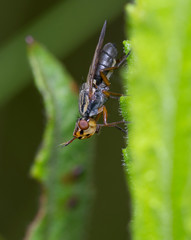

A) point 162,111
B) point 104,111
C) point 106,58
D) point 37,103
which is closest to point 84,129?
point 104,111

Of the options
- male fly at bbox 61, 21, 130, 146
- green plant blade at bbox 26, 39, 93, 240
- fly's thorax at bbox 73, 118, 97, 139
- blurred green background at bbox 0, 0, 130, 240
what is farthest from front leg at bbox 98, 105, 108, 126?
blurred green background at bbox 0, 0, 130, 240

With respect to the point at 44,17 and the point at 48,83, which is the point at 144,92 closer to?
the point at 48,83

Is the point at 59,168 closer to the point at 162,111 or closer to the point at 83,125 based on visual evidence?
the point at 83,125

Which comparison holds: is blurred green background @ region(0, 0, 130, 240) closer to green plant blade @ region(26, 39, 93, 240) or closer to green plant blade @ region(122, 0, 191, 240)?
green plant blade @ region(26, 39, 93, 240)

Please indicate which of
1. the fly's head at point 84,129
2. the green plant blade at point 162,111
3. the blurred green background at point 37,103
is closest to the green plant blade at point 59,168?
the fly's head at point 84,129

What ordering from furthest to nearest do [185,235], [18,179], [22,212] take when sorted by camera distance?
[18,179], [22,212], [185,235]

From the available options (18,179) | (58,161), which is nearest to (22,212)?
(18,179)
